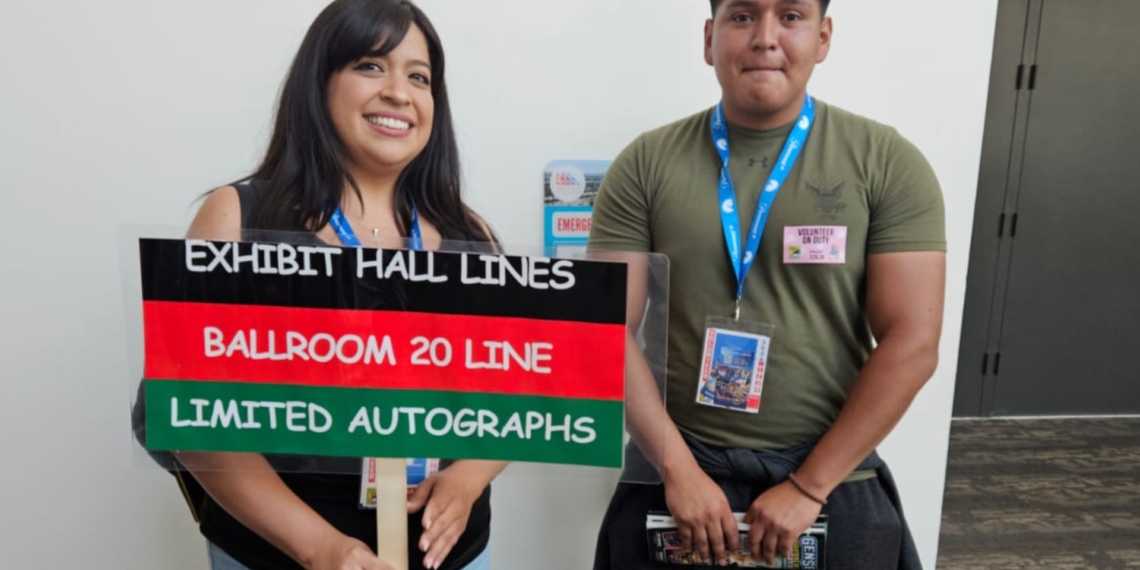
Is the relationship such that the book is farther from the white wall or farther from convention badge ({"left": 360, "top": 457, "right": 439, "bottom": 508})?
the white wall

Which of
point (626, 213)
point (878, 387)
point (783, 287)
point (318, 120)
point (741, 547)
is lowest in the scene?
point (741, 547)

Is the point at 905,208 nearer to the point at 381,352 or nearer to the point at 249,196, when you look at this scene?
the point at 381,352

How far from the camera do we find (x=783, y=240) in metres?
1.13

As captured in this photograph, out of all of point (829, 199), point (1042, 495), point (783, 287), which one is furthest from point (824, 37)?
point (1042, 495)

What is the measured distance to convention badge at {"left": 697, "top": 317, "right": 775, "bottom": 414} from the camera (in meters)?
1.14

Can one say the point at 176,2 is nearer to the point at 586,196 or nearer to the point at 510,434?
the point at 586,196

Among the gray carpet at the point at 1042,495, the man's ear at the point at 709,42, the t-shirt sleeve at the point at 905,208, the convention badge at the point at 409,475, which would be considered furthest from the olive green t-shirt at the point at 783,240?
the gray carpet at the point at 1042,495

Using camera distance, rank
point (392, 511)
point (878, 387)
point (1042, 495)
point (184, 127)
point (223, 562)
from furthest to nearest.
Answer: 1. point (1042, 495)
2. point (184, 127)
3. point (878, 387)
4. point (223, 562)
5. point (392, 511)

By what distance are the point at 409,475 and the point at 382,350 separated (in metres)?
0.18

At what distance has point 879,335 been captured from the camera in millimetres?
1167

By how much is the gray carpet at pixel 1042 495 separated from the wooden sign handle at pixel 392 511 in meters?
2.32

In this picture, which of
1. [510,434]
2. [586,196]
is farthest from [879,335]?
[586,196]

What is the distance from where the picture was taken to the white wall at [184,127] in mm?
1604

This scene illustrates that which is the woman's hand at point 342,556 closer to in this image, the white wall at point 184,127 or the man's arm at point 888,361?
the man's arm at point 888,361
